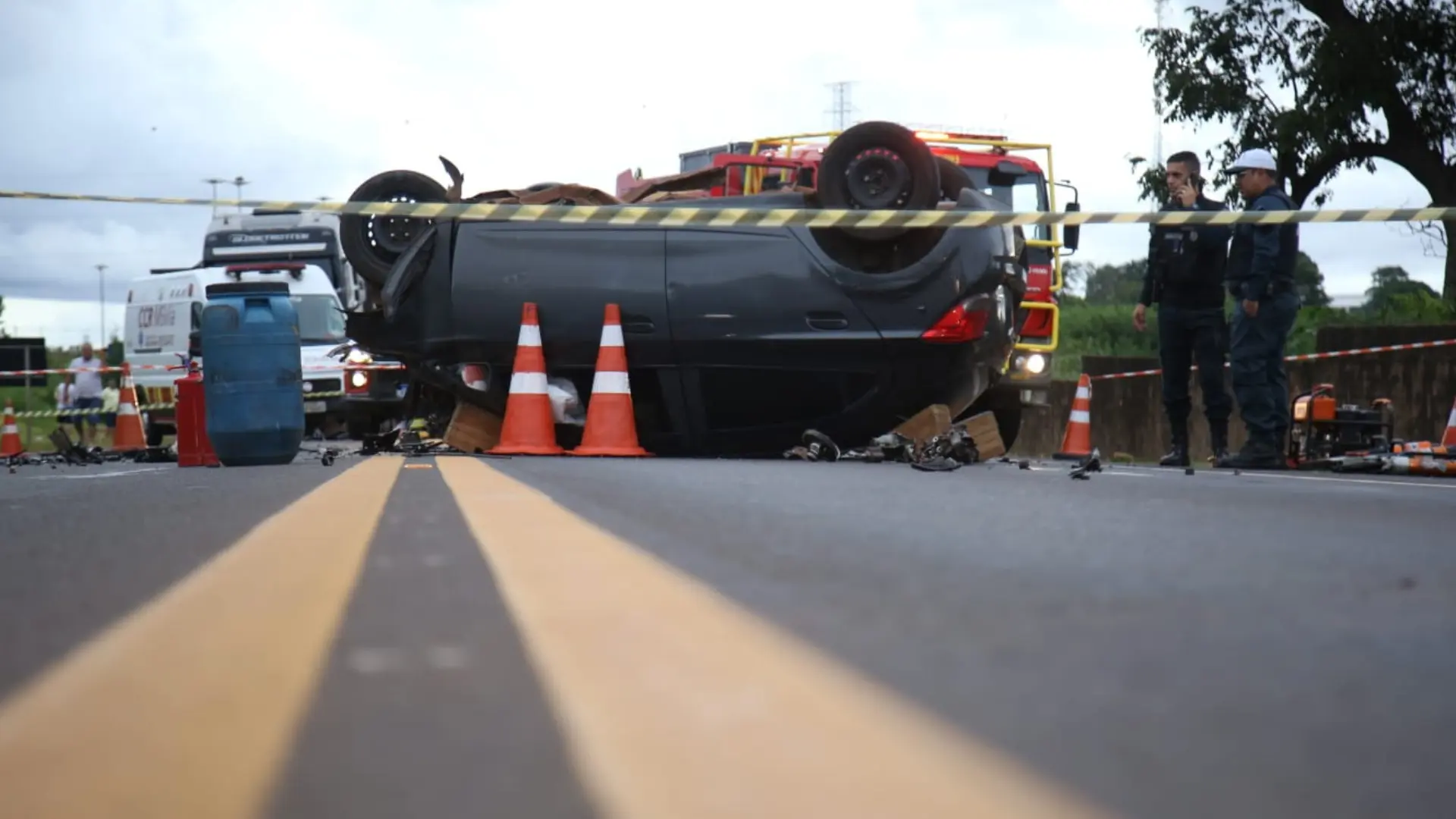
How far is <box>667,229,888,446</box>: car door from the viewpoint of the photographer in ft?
37.3

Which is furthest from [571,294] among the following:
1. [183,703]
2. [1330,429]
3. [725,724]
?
[725,724]

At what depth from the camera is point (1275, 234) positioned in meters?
12.4

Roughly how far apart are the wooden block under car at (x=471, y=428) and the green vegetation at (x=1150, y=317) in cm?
529

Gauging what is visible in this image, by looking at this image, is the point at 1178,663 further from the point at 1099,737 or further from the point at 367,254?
the point at 367,254

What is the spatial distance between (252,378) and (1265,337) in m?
6.54

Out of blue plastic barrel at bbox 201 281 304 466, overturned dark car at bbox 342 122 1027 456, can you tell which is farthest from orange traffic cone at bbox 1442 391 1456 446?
blue plastic barrel at bbox 201 281 304 466

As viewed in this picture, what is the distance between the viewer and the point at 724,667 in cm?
305

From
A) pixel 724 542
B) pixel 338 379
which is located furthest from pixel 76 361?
pixel 724 542

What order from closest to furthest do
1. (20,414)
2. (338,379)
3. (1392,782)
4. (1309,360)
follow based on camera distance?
1. (1392,782)
2. (1309,360)
3. (338,379)
4. (20,414)

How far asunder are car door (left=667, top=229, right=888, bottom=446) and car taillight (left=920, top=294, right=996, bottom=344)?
1.07 ft

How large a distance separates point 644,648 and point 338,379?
21.0 meters

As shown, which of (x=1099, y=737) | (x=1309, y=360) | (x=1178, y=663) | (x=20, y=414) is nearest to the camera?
(x=1099, y=737)

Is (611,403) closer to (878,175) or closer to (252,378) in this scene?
(878,175)

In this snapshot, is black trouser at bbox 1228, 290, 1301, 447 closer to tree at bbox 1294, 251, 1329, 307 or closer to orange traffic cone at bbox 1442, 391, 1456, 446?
orange traffic cone at bbox 1442, 391, 1456, 446
